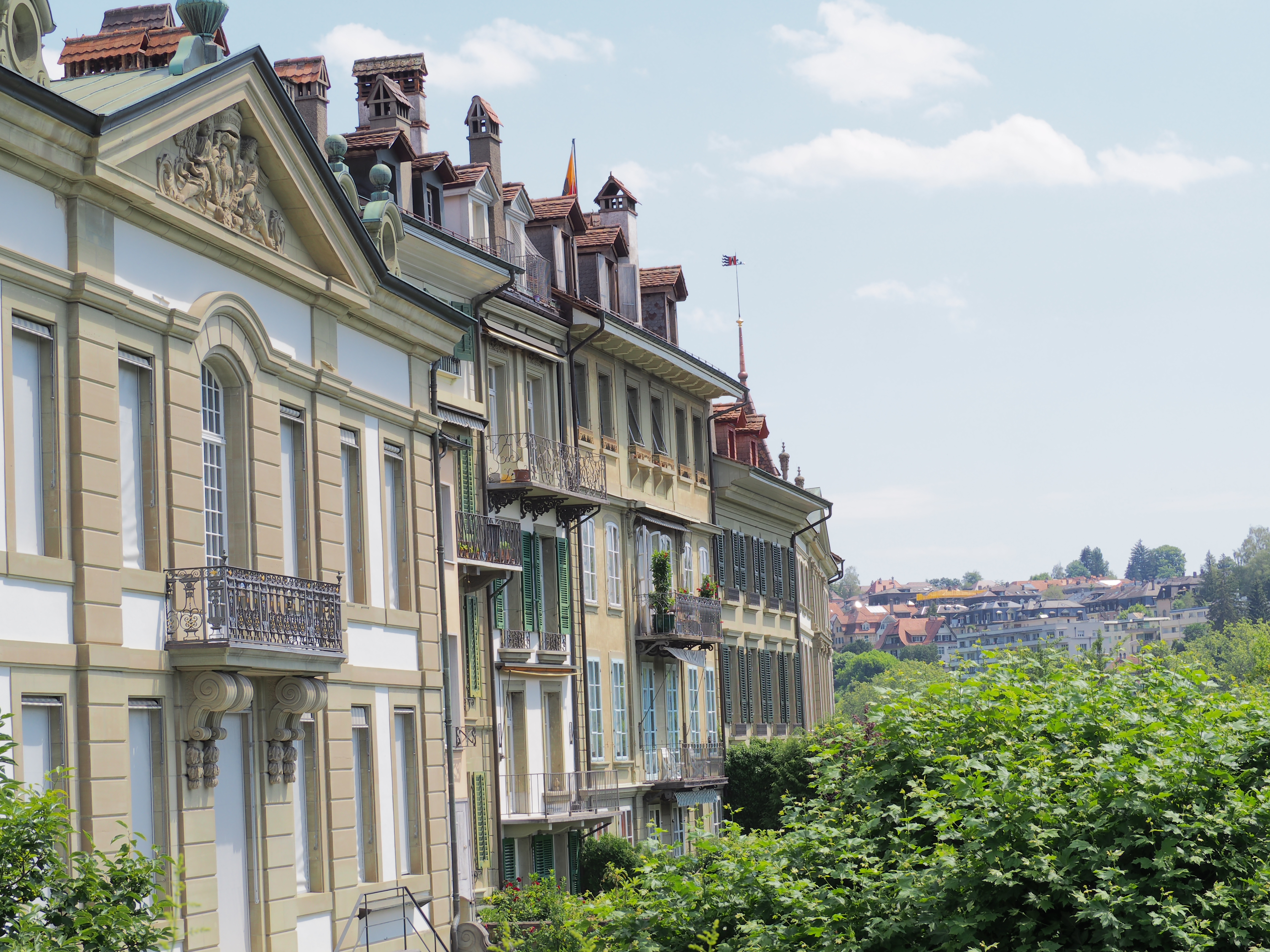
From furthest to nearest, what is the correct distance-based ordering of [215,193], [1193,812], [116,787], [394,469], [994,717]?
[394,469] → [215,193] → [116,787] → [994,717] → [1193,812]

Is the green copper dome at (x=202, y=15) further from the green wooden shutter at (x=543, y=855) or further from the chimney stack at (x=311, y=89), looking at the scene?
the green wooden shutter at (x=543, y=855)

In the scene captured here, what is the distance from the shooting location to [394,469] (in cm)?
2697

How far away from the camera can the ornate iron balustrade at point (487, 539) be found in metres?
33.5

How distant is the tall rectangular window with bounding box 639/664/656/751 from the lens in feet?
146

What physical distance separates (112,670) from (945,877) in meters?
9.27

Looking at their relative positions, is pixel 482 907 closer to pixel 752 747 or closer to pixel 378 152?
pixel 378 152

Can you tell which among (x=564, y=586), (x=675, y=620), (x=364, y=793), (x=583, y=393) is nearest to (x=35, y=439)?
(x=364, y=793)

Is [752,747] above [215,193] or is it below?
below

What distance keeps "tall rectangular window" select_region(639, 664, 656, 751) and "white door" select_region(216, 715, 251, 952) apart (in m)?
23.4

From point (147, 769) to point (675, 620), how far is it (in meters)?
26.2

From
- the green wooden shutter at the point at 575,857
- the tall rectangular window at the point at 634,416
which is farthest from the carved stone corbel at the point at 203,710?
the tall rectangular window at the point at 634,416

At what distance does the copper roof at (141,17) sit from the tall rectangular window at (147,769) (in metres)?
14.1

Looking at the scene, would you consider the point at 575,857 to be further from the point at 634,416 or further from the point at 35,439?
the point at 35,439

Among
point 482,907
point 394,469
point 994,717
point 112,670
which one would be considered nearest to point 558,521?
point 482,907
